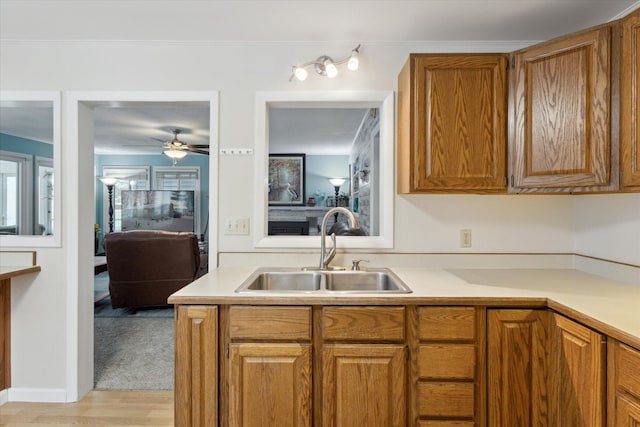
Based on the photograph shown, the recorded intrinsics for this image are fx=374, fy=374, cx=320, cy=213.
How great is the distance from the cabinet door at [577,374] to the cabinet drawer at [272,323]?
101cm

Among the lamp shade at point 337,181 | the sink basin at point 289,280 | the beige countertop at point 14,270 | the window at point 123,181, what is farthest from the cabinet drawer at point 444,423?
the window at point 123,181

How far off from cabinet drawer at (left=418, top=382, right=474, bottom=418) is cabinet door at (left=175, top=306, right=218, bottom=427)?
89 centimetres

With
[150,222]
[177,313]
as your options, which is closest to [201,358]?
[177,313]

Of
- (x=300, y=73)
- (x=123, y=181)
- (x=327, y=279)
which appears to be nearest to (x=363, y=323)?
(x=327, y=279)

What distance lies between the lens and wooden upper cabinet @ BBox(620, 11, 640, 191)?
1.46 m

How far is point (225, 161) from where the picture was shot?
231cm

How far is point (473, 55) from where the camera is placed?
1903 millimetres

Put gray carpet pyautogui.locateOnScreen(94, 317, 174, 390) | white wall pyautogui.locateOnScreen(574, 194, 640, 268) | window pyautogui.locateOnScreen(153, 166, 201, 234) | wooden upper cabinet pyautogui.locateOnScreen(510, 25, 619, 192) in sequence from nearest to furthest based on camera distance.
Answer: wooden upper cabinet pyautogui.locateOnScreen(510, 25, 619, 192)
white wall pyautogui.locateOnScreen(574, 194, 640, 268)
gray carpet pyautogui.locateOnScreen(94, 317, 174, 390)
window pyautogui.locateOnScreen(153, 166, 201, 234)

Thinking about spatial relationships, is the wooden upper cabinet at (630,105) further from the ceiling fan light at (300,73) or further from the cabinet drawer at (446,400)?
the ceiling fan light at (300,73)

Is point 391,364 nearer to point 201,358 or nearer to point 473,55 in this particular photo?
point 201,358

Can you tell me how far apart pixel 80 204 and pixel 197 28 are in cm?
130

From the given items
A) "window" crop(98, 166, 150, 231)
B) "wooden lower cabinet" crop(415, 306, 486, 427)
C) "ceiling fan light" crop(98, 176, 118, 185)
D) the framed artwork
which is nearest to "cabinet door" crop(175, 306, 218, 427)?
"wooden lower cabinet" crop(415, 306, 486, 427)

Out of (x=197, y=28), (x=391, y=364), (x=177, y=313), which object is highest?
(x=197, y=28)

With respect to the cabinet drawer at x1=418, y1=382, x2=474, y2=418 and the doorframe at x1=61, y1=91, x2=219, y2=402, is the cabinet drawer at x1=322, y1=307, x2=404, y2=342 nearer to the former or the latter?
the cabinet drawer at x1=418, y1=382, x2=474, y2=418
